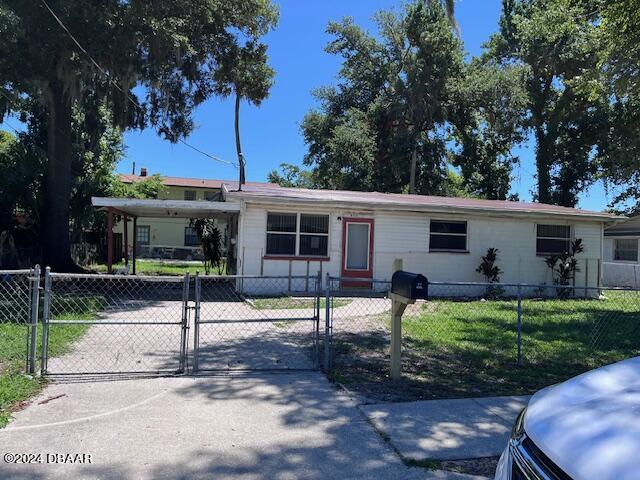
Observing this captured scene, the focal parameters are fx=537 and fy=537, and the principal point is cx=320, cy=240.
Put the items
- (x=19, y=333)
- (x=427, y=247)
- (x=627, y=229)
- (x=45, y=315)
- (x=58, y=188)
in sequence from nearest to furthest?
(x=45, y=315), (x=19, y=333), (x=427, y=247), (x=58, y=188), (x=627, y=229)

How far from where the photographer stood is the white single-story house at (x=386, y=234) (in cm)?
1580

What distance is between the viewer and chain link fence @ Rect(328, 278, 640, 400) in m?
6.63

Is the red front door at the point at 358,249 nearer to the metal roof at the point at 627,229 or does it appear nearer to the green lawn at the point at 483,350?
the green lawn at the point at 483,350

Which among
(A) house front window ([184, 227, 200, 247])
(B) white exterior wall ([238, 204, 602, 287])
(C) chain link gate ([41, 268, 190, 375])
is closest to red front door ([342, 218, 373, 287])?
(B) white exterior wall ([238, 204, 602, 287])

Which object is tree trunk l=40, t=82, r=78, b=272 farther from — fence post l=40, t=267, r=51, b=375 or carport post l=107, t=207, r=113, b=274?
fence post l=40, t=267, r=51, b=375

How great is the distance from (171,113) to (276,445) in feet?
68.5

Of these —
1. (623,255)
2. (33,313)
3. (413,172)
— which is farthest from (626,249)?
(33,313)

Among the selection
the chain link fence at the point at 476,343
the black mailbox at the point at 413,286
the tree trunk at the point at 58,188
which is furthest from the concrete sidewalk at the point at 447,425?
the tree trunk at the point at 58,188

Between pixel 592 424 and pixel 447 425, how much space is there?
2.89 meters

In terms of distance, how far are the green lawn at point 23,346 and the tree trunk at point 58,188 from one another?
21.7 feet

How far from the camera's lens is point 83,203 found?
24.7 metres

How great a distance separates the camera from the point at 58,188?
18.3m

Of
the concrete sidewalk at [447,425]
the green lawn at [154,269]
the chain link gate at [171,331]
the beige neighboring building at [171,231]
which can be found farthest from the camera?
the beige neighboring building at [171,231]

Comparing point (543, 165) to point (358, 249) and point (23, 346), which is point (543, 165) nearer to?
point (358, 249)
